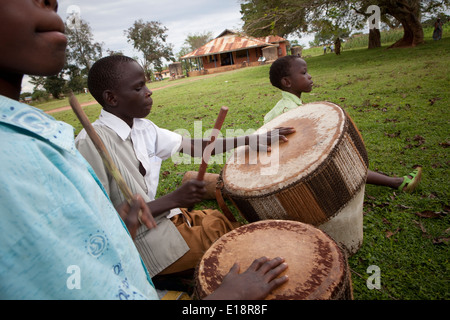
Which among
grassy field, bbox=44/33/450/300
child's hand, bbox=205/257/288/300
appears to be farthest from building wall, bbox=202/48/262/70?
child's hand, bbox=205/257/288/300

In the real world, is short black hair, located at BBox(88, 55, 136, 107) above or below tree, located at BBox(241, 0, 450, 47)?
below

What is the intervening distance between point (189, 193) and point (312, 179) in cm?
74

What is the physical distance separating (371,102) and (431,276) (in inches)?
192

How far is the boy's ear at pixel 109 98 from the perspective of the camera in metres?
1.92

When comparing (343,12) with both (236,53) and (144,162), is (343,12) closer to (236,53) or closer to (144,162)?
(144,162)

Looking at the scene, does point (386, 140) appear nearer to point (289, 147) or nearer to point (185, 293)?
point (289, 147)

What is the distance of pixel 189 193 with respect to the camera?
164 centimetres

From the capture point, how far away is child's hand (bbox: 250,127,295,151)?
2.11m

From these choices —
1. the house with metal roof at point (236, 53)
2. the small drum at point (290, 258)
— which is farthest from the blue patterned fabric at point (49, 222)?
the house with metal roof at point (236, 53)

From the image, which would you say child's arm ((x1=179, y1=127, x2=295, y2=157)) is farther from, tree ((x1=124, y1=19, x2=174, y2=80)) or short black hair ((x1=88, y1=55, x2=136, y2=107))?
tree ((x1=124, y1=19, x2=174, y2=80))

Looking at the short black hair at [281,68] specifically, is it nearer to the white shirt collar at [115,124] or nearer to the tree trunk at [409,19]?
the white shirt collar at [115,124]

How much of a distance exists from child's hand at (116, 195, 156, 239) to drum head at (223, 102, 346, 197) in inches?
28.8

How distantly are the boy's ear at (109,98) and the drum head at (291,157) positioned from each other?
0.94 m

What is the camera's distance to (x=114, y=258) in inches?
28.7
